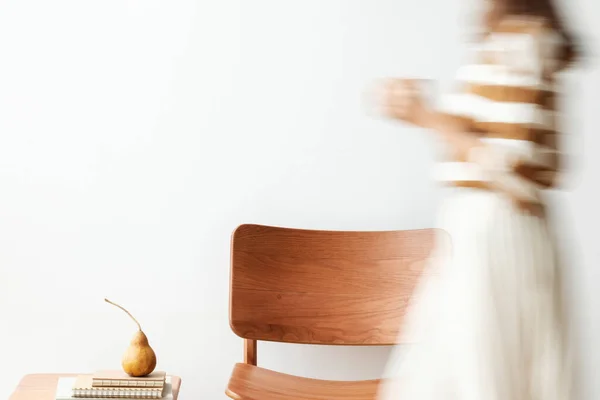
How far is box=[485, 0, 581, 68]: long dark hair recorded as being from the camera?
1397mm

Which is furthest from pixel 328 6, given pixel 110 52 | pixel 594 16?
pixel 594 16

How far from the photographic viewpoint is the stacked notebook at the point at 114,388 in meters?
2.12

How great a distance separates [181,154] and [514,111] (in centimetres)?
128

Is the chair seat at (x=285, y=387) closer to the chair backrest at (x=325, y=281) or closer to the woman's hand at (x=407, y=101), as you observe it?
the chair backrest at (x=325, y=281)

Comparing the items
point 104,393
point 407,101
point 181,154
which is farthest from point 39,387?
point 407,101

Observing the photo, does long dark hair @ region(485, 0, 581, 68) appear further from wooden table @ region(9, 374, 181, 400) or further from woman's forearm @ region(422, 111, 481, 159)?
wooden table @ region(9, 374, 181, 400)

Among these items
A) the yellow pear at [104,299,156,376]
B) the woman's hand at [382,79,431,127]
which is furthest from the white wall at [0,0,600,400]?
the woman's hand at [382,79,431,127]

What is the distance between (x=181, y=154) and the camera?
8.16 ft

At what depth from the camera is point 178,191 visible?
2.50 meters

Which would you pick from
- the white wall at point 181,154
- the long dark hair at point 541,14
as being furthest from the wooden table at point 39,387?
the long dark hair at point 541,14

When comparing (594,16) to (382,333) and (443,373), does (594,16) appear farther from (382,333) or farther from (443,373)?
(443,373)

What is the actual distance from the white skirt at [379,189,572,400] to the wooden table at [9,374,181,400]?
0.93 metres

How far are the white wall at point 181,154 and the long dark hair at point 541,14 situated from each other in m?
1.07

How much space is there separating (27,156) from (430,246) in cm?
113
